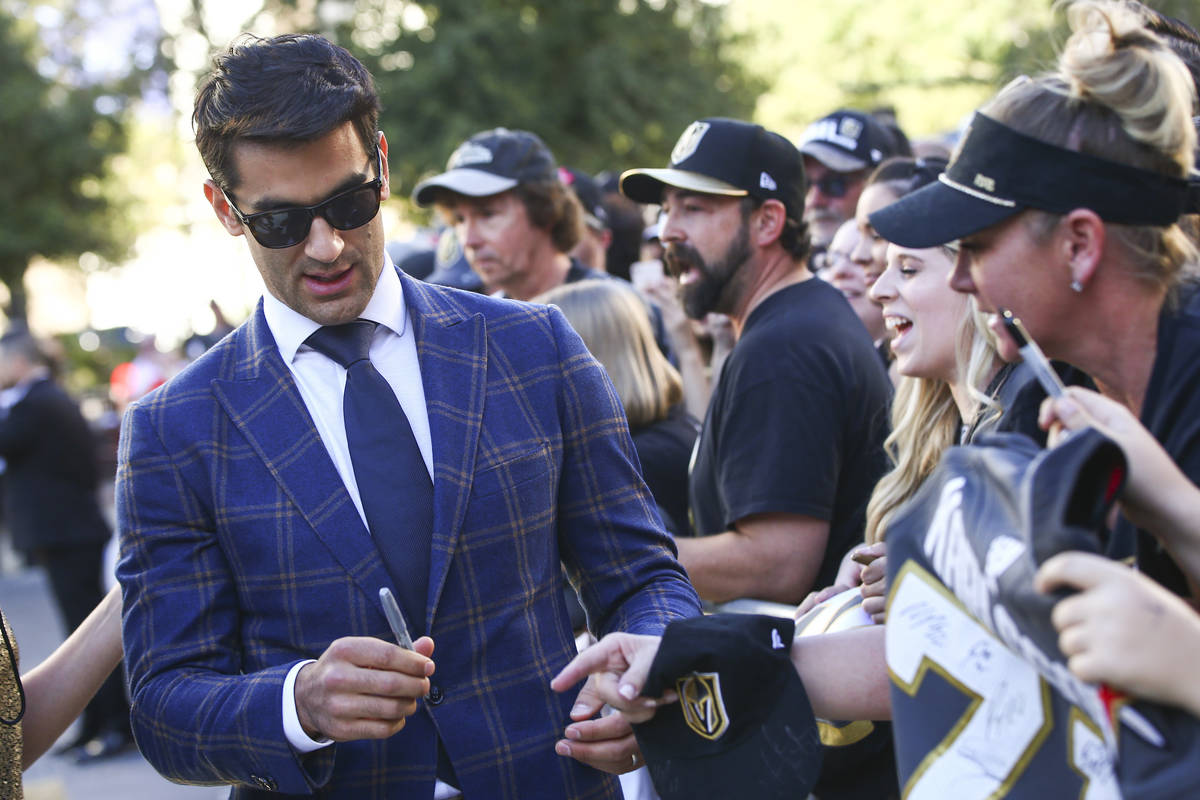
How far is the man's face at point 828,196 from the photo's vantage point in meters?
5.69

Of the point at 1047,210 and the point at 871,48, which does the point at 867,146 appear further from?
the point at 871,48

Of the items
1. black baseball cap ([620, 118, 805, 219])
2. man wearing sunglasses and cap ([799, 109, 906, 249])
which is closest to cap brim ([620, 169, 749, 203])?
black baseball cap ([620, 118, 805, 219])

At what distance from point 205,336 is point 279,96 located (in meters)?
4.01

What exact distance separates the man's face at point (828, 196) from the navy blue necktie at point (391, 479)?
3.73m

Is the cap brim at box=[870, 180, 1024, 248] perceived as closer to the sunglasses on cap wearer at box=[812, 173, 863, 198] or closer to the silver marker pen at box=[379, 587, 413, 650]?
the silver marker pen at box=[379, 587, 413, 650]

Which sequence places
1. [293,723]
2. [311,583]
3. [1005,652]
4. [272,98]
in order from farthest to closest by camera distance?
[272,98] < [311,583] < [293,723] < [1005,652]

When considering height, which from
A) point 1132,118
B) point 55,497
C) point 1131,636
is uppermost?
point 1132,118

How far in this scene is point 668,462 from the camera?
4.09 m

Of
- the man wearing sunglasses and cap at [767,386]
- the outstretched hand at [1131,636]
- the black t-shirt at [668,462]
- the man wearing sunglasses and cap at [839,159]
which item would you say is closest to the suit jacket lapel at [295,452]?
the outstretched hand at [1131,636]

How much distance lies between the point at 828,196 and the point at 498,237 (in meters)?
1.71

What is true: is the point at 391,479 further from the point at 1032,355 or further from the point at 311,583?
the point at 1032,355

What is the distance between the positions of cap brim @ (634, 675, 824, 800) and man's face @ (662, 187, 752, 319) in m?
2.00

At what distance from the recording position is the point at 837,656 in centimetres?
222

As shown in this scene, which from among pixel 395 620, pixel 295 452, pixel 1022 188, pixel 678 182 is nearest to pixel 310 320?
pixel 295 452
